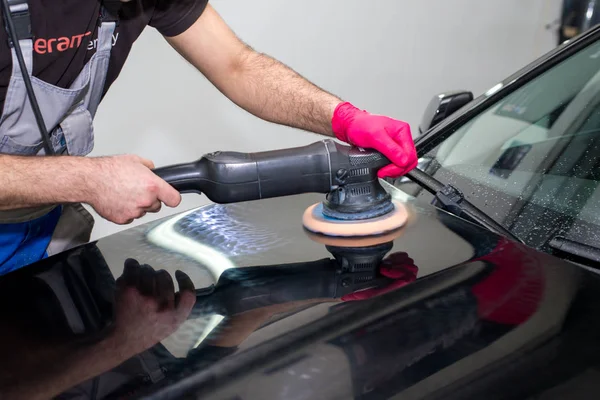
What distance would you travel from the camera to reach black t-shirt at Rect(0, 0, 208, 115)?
3.91ft

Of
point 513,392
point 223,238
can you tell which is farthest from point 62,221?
point 513,392

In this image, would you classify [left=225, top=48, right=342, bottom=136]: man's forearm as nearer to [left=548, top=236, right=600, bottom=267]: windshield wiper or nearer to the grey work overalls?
the grey work overalls

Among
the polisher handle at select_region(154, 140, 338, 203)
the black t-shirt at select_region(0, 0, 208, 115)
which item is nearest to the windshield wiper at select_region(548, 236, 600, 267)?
the polisher handle at select_region(154, 140, 338, 203)

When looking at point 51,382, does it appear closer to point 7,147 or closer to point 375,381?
point 375,381

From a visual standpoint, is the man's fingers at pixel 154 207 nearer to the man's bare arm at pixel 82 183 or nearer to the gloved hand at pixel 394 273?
the man's bare arm at pixel 82 183

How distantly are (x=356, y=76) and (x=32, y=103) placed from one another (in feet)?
6.62

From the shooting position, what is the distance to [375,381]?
0.70 metres

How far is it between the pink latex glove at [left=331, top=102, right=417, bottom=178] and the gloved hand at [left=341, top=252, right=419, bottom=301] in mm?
207

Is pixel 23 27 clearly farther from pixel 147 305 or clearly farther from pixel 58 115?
pixel 147 305

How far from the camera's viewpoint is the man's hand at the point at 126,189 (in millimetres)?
1038

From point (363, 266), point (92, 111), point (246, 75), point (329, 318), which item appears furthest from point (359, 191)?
point (92, 111)

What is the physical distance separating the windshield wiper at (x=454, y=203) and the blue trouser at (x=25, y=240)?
2.72 feet

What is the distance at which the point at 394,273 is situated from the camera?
91cm

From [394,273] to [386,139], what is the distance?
0.31 m
